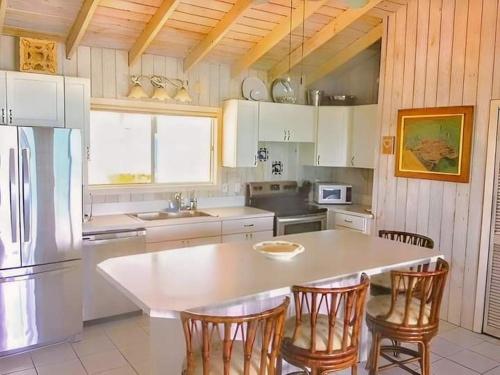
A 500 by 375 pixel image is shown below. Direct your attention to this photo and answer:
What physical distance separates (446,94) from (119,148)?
3176 millimetres

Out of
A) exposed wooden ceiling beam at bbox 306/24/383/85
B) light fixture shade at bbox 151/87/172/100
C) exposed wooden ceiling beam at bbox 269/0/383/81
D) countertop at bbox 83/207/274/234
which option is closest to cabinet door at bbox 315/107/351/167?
exposed wooden ceiling beam at bbox 306/24/383/85

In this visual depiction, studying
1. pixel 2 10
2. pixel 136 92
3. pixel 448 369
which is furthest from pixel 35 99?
pixel 448 369

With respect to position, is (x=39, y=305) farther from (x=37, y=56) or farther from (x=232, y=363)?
(x=232, y=363)

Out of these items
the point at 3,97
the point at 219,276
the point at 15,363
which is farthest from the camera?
the point at 3,97

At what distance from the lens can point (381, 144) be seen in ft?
15.0

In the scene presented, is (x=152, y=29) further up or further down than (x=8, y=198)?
further up

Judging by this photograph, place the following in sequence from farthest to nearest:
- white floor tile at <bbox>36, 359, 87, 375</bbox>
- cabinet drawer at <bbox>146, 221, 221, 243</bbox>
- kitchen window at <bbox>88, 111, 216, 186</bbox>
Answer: kitchen window at <bbox>88, 111, 216, 186</bbox> < cabinet drawer at <bbox>146, 221, 221, 243</bbox> < white floor tile at <bbox>36, 359, 87, 375</bbox>

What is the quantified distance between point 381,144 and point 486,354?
215 cm

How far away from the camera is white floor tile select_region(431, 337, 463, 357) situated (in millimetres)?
3434

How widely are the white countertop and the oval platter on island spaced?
0.04 m

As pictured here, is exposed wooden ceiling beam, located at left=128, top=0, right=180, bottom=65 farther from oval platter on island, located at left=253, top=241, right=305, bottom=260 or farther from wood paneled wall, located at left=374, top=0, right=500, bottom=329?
wood paneled wall, located at left=374, top=0, right=500, bottom=329

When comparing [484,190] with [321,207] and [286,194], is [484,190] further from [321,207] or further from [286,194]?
[286,194]

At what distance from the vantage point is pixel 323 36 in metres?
4.51

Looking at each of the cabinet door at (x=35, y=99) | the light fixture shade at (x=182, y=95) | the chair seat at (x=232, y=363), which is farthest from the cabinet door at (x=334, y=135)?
the chair seat at (x=232, y=363)
